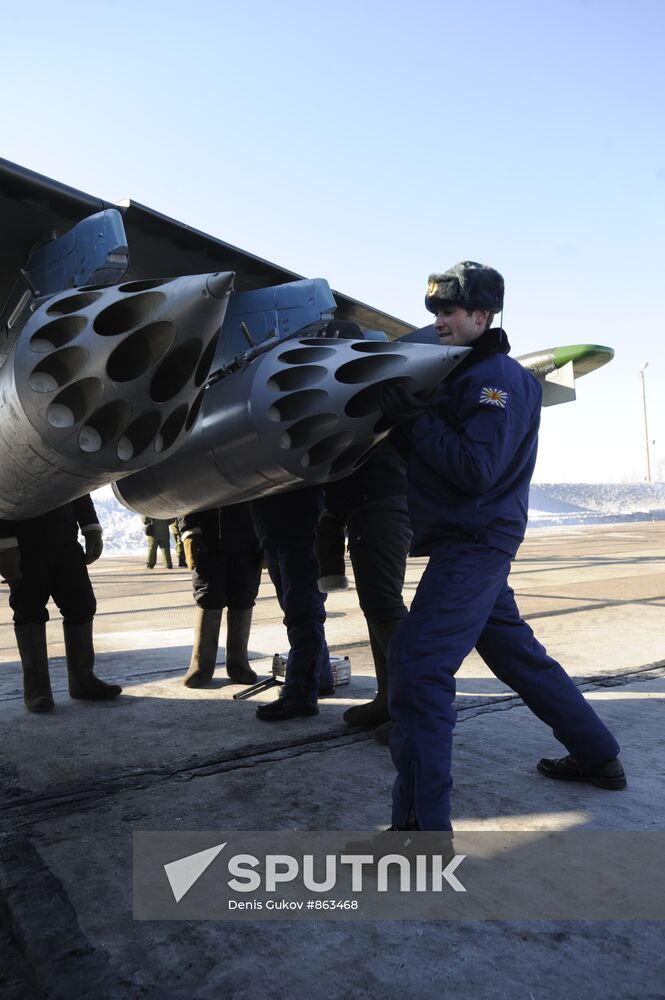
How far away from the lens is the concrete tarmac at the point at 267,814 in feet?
5.01

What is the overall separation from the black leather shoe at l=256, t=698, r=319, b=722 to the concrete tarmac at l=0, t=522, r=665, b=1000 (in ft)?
0.28

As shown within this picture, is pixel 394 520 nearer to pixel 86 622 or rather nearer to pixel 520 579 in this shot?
pixel 86 622

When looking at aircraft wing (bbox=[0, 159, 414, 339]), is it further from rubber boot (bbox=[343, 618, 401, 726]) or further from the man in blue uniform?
rubber boot (bbox=[343, 618, 401, 726])

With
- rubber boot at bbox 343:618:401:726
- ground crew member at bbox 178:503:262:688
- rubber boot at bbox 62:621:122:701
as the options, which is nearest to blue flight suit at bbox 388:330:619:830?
rubber boot at bbox 343:618:401:726

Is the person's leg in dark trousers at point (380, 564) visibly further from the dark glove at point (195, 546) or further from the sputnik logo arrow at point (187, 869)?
the dark glove at point (195, 546)

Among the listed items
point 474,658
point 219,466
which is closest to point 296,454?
point 219,466

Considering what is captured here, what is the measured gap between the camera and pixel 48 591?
13.6 feet

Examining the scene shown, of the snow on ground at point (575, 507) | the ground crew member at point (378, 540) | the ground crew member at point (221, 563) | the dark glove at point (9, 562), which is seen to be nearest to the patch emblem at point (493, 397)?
the ground crew member at point (378, 540)

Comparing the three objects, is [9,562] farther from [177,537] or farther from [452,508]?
[177,537]

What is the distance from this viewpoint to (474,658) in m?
5.04

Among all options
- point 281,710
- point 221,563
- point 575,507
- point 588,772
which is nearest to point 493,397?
point 588,772

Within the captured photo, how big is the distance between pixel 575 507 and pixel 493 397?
5942cm

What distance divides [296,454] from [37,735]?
1881 mm

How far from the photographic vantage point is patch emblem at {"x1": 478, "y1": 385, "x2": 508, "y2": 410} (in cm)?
219
